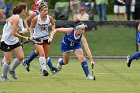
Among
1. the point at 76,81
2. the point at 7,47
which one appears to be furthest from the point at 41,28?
the point at 76,81

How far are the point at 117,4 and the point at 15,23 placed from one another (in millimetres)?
14393

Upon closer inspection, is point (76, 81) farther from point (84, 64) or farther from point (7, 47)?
point (7, 47)

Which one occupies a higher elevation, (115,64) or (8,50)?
(8,50)

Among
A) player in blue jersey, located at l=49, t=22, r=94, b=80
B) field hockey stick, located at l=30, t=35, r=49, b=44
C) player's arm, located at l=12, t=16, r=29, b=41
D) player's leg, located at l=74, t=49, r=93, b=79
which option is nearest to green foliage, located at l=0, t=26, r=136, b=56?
field hockey stick, located at l=30, t=35, r=49, b=44

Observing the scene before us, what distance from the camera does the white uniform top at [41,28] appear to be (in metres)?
19.2

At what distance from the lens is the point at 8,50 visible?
58.6 feet

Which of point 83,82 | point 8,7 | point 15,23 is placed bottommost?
point 8,7

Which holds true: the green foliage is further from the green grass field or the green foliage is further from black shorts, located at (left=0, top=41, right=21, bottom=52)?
black shorts, located at (left=0, top=41, right=21, bottom=52)

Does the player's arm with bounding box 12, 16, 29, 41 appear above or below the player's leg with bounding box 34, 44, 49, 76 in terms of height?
above

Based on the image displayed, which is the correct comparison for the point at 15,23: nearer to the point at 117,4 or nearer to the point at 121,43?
the point at 121,43

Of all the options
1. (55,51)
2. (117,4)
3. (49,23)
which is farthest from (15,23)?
(117,4)

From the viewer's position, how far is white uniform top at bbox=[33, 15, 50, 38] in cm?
1916

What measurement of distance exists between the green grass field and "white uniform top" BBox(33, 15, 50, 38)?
1168 millimetres

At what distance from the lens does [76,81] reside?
18016 mm
